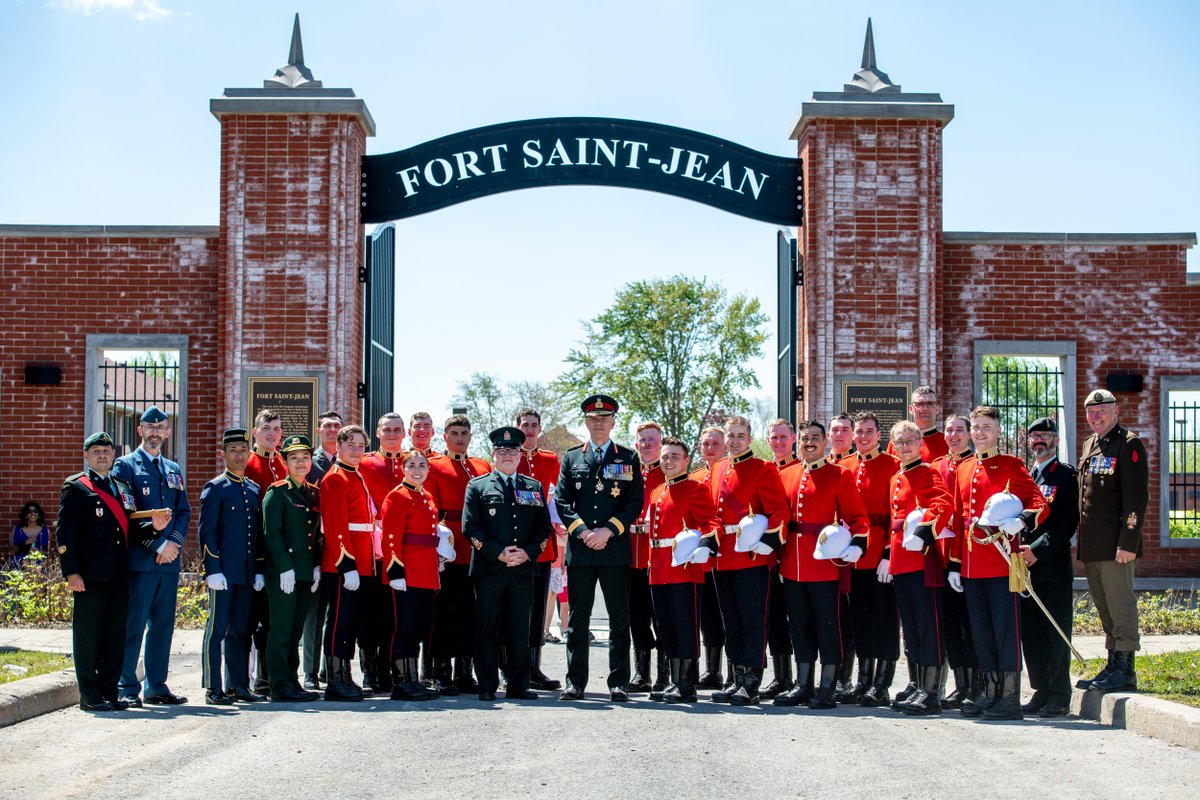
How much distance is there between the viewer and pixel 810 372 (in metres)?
14.3

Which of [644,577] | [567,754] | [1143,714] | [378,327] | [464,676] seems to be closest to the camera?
[567,754]

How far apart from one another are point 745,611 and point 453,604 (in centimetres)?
201

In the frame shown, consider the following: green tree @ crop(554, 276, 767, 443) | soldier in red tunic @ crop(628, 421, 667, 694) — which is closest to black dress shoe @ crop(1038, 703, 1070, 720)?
soldier in red tunic @ crop(628, 421, 667, 694)

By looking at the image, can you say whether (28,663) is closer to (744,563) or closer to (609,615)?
(609,615)

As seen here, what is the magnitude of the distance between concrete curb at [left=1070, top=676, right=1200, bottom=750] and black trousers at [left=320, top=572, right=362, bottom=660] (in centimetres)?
467

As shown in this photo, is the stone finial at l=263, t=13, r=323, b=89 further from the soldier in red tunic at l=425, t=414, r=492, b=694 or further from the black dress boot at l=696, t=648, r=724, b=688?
the black dress boot at l=696, t=648, r=724, b=688

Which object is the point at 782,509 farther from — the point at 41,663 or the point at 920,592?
the point at 41,663

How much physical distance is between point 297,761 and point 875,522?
4.33 metres

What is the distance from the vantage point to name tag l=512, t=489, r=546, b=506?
29.3ft

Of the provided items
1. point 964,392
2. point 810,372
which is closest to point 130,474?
point 810,372

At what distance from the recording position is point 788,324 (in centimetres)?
1476

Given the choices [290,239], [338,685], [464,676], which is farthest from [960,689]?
[290,239]

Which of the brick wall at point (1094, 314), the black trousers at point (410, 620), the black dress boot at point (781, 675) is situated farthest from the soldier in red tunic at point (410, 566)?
the brick wall at point (1094, 314)

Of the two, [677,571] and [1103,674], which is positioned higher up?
[677,571]
